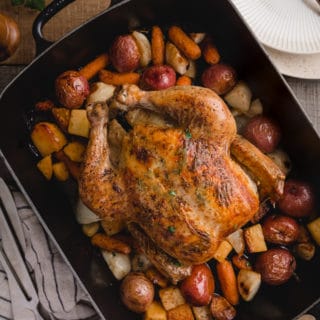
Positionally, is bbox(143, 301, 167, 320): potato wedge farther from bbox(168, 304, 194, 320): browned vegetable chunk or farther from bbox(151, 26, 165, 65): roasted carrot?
bbox(151, 26, 165, 65): roasted carrot

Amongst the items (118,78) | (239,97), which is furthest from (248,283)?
(118,78)

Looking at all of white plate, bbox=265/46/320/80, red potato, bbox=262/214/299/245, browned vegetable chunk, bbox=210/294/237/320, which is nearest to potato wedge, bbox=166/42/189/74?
white plate, bbox=265/46/320/80

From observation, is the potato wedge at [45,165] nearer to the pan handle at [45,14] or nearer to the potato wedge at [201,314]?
the pan handle at [45,14]

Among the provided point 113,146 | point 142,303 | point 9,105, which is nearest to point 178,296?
point 142,303

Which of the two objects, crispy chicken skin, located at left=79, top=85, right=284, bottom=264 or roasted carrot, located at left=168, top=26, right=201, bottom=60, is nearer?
crispy chicken skin, located at left=79, top=85, right=284, bottom=264

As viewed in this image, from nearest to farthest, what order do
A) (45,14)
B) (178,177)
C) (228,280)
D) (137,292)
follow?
(178,177) → (45,14) → (137,292) → (228,280)

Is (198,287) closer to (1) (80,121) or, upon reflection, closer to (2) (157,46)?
(1) (80,121)
